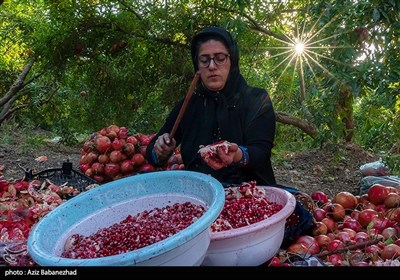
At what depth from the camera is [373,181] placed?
12.8 ft

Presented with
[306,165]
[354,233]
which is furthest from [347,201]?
[306,165]

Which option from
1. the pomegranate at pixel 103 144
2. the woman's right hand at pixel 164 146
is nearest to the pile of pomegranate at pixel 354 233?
the woman's right hand at pixel 164 146

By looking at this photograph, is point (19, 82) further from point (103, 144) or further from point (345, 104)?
point (345, 104)

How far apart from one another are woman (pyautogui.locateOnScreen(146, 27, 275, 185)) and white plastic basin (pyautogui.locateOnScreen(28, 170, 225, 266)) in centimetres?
66

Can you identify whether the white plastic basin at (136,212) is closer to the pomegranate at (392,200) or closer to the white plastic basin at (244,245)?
the white plastic basin at (244,245)

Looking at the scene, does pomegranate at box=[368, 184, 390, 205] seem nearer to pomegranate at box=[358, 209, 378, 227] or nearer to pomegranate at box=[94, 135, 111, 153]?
pomegranate at box=[358, 209, 378, 227]

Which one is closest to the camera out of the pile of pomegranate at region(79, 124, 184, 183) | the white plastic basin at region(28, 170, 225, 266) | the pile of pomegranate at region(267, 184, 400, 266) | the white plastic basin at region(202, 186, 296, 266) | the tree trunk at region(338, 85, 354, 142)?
the white plastic basin at region(28, 170, 225, 266)

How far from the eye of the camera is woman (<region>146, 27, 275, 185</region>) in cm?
270

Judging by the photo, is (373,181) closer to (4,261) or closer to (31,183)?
(31,183)

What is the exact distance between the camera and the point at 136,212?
6.53 feet

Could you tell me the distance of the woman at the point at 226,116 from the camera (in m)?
2.70

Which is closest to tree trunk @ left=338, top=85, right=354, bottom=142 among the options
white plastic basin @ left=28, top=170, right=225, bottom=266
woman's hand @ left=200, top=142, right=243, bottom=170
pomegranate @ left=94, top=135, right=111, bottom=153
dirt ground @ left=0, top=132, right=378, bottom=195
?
dirt ground @ left=0, top=132, right=378, bottom=195
